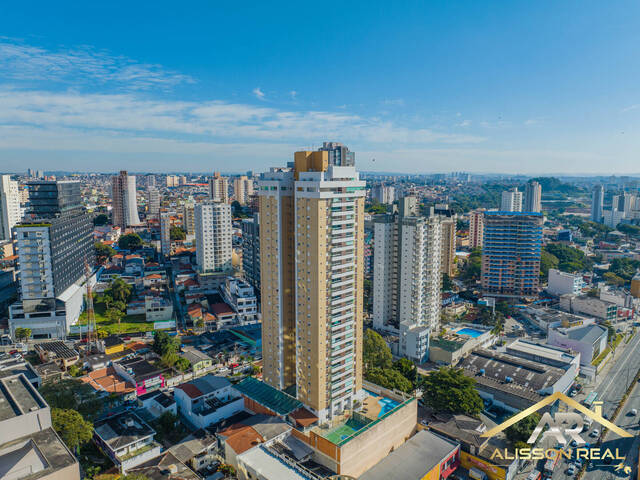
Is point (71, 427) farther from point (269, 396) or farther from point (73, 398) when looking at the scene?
point (269, 396)

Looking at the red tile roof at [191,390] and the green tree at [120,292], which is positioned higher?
the green tree at [120,292]

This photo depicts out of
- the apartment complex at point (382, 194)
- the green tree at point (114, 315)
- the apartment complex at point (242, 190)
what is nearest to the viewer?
the green tree at point (114, 315)

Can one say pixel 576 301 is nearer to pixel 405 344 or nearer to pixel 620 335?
pixel 620 335

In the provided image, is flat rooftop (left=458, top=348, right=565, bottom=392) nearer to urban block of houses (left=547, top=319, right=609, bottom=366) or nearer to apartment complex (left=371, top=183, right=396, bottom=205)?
urban block of houses (left=547, top=319, right=609, bottom=366)

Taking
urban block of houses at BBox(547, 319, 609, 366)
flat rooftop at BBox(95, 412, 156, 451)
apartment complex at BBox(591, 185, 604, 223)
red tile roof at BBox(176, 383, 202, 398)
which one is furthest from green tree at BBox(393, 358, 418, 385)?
apartment complex at BBox(591, 185, 604, 223)

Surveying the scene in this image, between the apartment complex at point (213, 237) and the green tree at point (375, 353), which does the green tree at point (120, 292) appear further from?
the green tree at point (375, 353)

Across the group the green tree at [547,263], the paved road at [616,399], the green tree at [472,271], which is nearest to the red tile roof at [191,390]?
the paved road at [616,399]

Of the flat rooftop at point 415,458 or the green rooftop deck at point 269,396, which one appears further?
the green rooftop deck at point 269,396

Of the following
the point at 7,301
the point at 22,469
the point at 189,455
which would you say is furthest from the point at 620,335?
the point at 7,301
